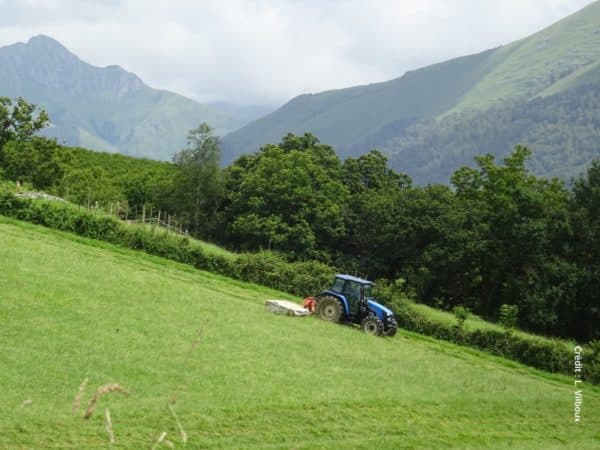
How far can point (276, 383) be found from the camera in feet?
64.1

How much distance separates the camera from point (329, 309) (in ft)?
103

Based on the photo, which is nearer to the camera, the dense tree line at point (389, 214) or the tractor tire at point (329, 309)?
the tractor tire at point (329, 309)

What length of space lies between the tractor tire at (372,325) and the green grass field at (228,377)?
3.03 feet

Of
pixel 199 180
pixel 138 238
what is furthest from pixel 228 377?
pixel 199 180

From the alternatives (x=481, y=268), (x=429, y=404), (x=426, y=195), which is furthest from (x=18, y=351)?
(x=426, y=195)

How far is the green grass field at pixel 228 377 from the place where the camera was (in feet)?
50.0

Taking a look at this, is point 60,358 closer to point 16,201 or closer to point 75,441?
point 75,441

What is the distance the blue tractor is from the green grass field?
3.94ft

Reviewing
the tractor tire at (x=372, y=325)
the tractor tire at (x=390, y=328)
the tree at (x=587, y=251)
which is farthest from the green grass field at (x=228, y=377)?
the tree at (x=587, y=251)

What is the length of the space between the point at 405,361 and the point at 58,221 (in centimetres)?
2426

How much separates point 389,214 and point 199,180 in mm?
17832

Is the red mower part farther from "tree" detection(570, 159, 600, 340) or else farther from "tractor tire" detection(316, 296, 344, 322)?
"tree" detection(570, 159, 600, 340)

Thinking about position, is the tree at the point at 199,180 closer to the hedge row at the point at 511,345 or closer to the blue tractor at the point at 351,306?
the hedge row at the point at 511,345

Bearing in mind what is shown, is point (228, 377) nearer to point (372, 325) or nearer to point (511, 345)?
point (372, 325)
